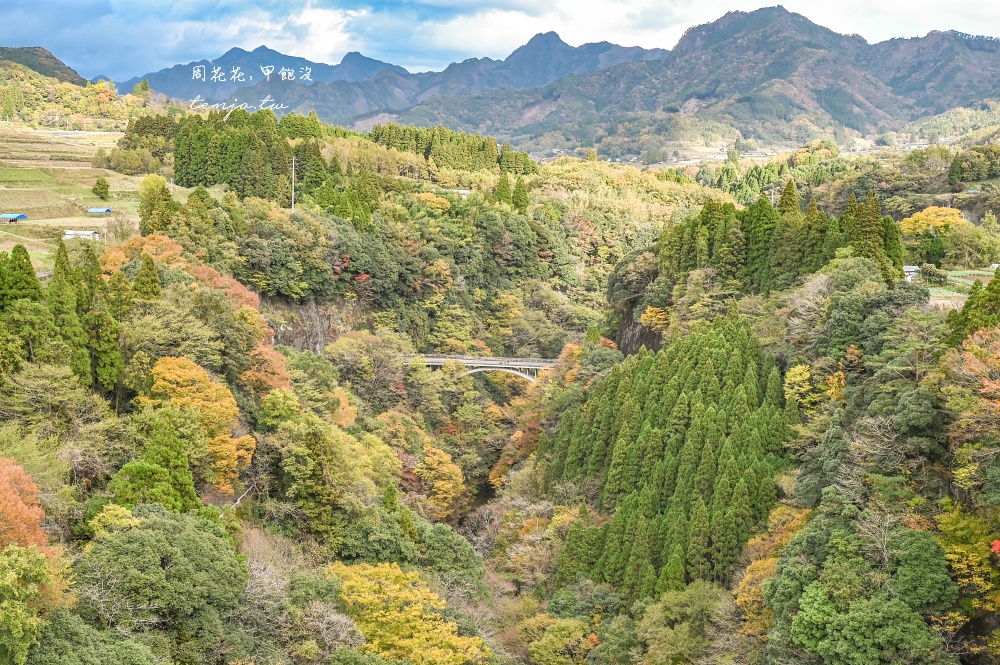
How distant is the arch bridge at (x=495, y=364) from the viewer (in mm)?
63719

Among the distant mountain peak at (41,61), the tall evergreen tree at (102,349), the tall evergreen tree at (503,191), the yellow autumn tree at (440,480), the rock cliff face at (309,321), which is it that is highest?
the distant mountain peak at (41,61)

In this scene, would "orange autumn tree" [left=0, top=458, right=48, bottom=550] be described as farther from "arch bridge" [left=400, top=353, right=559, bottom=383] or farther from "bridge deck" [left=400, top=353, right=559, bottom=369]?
"bridge deck" [left=400, top=353, right=559, bottom=369]

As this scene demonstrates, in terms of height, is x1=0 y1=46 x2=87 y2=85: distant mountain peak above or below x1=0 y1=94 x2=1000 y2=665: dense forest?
above

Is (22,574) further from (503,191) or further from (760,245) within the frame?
(503,191)

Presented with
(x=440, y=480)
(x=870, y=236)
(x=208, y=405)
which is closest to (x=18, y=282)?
(x=208, y=405)

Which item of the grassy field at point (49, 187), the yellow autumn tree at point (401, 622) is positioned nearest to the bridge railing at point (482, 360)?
the grassy field at point (49, 187)

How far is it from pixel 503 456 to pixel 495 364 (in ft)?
28.4

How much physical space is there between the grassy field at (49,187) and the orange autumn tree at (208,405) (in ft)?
45.9

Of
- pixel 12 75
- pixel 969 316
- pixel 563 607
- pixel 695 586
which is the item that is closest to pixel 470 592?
pixel 563 607

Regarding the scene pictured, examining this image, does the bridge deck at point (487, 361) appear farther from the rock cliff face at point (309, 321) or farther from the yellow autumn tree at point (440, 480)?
the yellow autumn tree at point (440, 480)

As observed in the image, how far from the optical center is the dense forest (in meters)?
25.5

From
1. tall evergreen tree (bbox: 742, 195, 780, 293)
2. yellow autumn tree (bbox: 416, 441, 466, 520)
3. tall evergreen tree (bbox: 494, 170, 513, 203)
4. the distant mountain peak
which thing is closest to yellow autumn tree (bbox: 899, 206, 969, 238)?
tall evergreen tree (bbox: 742, 195, 780, 293)

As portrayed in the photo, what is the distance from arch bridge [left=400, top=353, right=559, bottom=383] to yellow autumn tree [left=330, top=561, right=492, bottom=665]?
3156 centimetres

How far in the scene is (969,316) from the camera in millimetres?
28969
